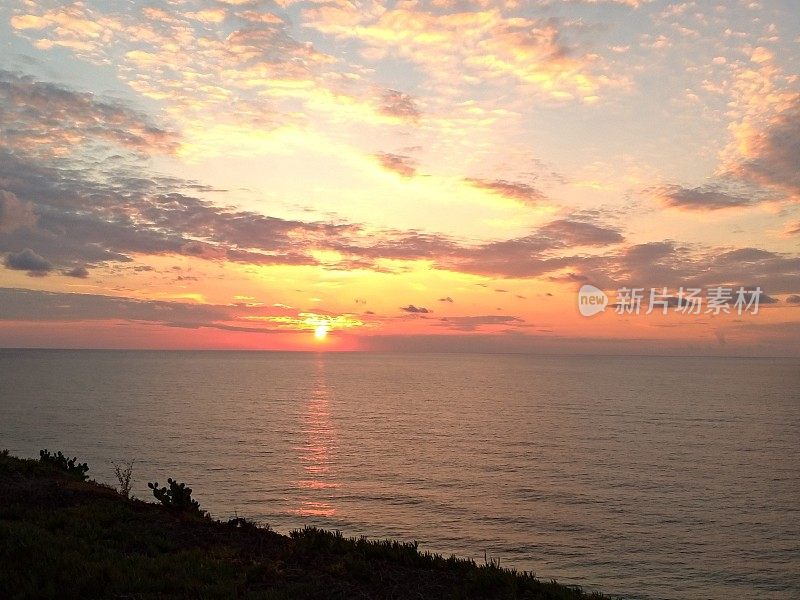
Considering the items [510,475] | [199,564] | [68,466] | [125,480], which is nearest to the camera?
[199,564]

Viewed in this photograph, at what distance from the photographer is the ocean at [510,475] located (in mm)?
34250

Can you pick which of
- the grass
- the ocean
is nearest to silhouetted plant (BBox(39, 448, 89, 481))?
the grass

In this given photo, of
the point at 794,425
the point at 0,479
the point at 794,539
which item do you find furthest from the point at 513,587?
the point at 794,425

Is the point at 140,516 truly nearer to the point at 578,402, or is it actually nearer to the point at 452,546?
the point at 452,546

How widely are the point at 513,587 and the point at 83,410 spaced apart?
107244 millimetres

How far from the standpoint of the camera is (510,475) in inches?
2191

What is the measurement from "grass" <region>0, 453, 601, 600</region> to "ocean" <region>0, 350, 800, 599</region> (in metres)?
18.5

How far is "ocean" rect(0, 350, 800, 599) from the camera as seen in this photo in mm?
34250

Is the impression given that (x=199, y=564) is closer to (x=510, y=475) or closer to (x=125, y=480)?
(x=125, y=480)

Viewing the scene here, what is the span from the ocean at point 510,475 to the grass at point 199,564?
60.6 ft

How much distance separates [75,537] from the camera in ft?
50.0

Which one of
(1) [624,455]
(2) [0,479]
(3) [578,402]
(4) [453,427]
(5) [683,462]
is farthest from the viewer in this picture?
(3) [578,402]

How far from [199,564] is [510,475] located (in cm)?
4602

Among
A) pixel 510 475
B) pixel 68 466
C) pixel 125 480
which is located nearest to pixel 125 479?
pixel 125 480
